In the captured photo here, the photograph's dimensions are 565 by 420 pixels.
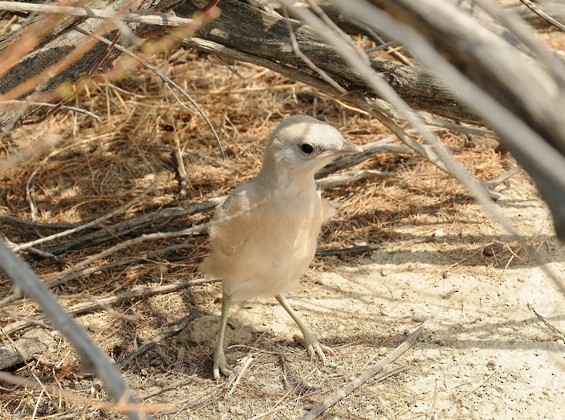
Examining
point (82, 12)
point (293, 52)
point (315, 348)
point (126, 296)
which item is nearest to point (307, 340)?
point (315, 348)

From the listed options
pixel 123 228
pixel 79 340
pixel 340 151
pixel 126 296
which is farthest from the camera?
pixel 123 228

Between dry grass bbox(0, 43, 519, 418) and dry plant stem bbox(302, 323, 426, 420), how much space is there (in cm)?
10

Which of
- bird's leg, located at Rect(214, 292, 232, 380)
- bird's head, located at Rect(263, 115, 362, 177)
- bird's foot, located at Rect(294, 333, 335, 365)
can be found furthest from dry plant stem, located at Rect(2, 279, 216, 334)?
bird's head, located at Rect(263, 115, 362, 177)

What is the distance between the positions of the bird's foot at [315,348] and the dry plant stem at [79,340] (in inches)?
108

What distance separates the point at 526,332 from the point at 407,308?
28.2 inches

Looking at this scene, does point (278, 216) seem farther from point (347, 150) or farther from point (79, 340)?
point (79, 340)

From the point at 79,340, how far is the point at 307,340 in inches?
117

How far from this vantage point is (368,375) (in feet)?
14.8

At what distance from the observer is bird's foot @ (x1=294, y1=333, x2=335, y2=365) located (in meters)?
4.73

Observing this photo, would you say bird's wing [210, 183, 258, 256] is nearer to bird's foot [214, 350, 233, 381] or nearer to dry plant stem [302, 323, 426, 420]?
bird's foot [214, 350, 233, 381]

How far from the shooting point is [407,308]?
5.06 m

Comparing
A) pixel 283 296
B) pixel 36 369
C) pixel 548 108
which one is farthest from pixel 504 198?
pixel 548 108

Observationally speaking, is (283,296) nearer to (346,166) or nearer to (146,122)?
(346,166)

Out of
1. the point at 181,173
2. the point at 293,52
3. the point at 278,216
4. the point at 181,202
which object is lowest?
the point at 181,202
